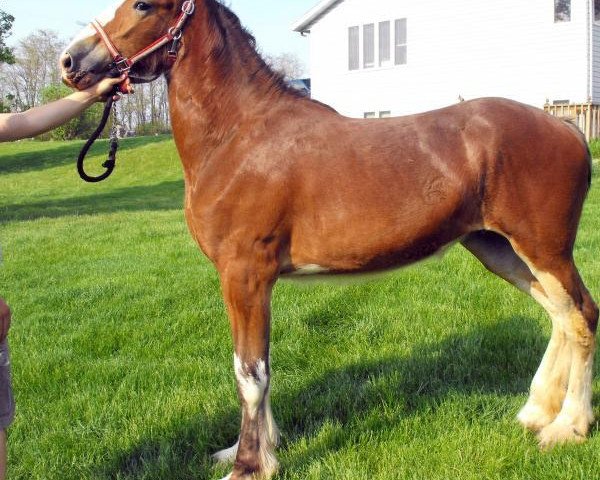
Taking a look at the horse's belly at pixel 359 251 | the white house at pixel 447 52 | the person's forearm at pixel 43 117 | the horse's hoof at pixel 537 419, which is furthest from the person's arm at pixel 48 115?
the white house at pixel 447 52

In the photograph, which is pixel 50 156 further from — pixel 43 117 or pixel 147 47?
pixel 43 117

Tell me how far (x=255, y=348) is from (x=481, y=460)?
1.26 m

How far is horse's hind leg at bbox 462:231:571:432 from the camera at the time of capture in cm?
348

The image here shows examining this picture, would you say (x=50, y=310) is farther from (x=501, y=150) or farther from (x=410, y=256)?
(x=501, y=150)

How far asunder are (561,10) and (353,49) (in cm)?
738

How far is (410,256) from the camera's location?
3180 millimetres

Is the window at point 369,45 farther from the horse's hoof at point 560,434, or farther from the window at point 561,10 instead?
the horse's hoof at point 560,434

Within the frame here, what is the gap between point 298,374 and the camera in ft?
14.0

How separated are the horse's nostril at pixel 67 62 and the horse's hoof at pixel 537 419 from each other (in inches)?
118

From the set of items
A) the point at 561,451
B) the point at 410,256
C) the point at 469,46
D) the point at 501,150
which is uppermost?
the point at 469,46

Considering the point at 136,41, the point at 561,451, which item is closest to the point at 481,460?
the point at 561,451

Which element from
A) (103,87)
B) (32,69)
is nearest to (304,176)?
Answer: (103,87)

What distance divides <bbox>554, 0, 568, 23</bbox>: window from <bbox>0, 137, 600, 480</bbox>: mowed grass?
14815 mm

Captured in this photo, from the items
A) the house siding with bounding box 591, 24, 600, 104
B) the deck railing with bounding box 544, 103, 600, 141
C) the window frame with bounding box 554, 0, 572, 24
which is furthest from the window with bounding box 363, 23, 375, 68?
the deck railing with bounding box 544, 103, 600, 141
